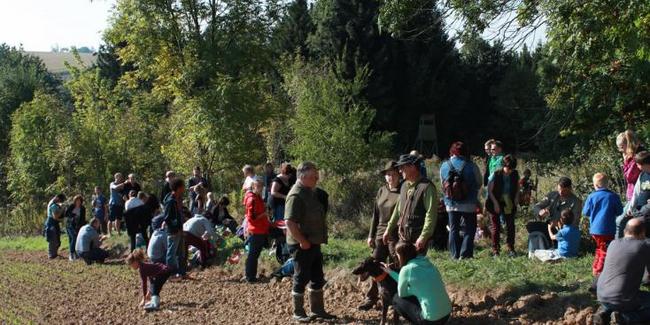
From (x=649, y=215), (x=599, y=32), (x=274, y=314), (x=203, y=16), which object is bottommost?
(x=274, y=314)

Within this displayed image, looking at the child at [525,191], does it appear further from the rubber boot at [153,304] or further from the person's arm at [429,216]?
the rubber boot at [153,304]

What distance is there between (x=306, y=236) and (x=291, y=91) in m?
19.9

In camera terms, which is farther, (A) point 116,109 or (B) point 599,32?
(A) point 116,109

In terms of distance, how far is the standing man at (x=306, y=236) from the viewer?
29.4 ft

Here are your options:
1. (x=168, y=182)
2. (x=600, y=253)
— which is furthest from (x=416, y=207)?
(x=168, y=182)

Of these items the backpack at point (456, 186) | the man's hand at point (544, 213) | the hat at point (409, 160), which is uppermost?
the hat at point (409, 160)

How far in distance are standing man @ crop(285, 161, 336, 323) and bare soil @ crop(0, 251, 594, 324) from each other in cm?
37

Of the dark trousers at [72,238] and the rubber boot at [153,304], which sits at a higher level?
the dark trousers at [72,238]

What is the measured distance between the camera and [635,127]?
16891 millimetres

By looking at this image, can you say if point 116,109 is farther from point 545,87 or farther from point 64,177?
point 545,87

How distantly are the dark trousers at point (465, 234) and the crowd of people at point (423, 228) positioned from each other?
18mm

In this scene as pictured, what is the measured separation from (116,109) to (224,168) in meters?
7.88

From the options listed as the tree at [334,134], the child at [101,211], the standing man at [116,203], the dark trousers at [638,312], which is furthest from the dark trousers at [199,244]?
the dark trousers at [638,312]

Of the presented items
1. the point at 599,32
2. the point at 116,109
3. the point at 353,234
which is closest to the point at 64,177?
the point at 116,109
